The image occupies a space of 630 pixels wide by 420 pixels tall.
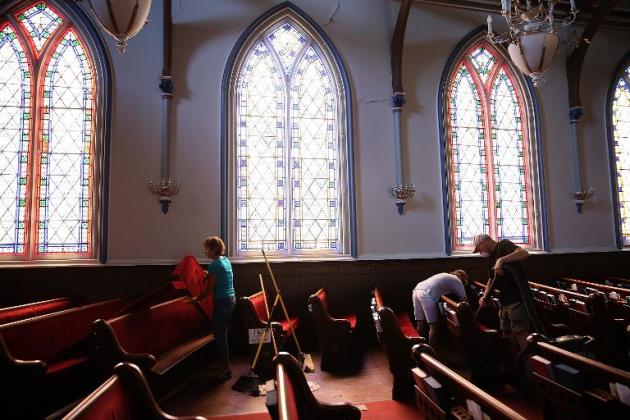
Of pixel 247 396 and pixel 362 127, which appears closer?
pixel 247 396

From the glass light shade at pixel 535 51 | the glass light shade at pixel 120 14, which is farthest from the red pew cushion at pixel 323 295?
the glass light shade at pixel 535 51

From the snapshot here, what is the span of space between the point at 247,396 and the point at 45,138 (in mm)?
4902

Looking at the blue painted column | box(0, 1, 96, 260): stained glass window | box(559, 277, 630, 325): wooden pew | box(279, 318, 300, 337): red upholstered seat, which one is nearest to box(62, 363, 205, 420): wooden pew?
box(279, 318, 300, 337): red upholstered seat

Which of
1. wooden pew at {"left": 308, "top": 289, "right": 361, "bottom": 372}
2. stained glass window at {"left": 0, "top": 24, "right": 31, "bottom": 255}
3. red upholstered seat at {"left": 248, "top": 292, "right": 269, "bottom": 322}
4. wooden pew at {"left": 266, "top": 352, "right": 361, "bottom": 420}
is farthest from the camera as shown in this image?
stained glass window at {"left": 0, "top": 24, "right": 31, "bottom": 255}

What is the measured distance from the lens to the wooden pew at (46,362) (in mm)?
3133

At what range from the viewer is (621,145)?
8336 mm

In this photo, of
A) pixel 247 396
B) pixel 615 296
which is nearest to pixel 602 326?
pixel 615 296

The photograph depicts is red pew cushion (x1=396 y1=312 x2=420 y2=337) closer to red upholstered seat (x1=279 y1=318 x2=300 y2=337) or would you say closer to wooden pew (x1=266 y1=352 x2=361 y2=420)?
red upholstered seat (x1=279 y1=318 x2=300 y2=337)

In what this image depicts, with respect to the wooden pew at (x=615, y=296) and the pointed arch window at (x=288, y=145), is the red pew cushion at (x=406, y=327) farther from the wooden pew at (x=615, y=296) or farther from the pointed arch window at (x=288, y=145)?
the wooden pew at (x=615, y=296)

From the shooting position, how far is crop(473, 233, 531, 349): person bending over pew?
392 centimetres

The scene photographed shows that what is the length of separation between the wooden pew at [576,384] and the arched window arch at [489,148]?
4877mm

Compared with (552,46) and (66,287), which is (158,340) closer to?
(66,287)

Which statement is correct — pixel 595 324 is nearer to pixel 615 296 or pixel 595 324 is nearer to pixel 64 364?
pixel 615 296

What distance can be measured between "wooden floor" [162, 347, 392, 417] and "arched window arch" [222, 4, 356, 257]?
2.29 meters
